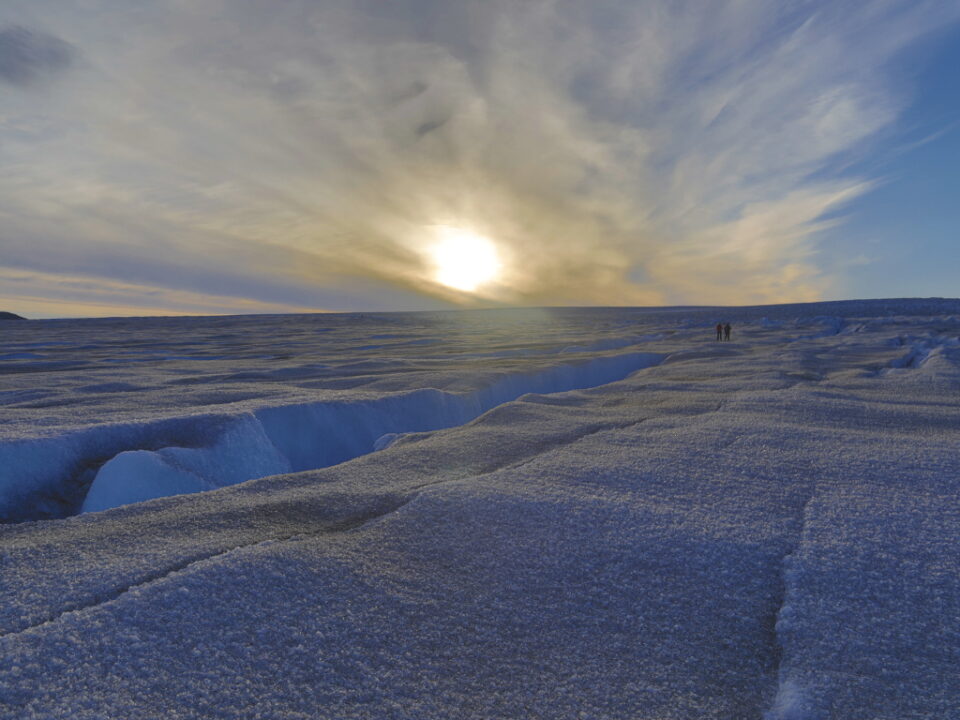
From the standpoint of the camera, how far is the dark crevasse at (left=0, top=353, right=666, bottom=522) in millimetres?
3908

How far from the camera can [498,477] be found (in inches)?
115

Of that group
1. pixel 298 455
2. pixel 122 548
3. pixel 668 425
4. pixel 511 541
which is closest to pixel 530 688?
pixel 511 541

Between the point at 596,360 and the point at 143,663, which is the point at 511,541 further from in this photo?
the point at 596,360

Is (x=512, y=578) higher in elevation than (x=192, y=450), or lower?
higher

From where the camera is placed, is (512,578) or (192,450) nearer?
(512,578)

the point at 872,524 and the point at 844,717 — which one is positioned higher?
the point at 872,524

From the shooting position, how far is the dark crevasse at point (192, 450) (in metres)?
3.91

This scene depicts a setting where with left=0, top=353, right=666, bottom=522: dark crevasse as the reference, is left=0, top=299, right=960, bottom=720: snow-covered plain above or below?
above

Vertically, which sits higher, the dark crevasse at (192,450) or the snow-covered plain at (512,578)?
the snow-covered plain at (512,578)

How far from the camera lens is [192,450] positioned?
453 cm

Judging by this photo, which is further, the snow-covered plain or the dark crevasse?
the dark crevasse

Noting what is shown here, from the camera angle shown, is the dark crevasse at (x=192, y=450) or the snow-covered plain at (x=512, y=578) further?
the dark crevasse at (x=192, y=450)

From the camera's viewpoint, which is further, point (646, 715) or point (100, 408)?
point (100, 408)

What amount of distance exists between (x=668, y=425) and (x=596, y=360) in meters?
6.91
